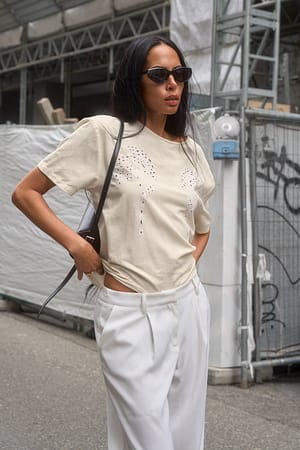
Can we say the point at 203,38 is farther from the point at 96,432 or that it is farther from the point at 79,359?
the point at 96,432

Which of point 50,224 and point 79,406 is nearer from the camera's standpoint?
point 50,224

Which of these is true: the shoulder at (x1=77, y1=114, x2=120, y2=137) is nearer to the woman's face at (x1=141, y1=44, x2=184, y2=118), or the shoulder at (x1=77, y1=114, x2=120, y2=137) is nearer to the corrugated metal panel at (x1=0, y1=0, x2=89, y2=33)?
the woman's face at (x1=141, y1=44, x2=184, y2=118)

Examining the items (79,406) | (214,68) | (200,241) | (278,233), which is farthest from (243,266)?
(200,241)

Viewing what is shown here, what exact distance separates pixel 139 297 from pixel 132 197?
0.33 metres

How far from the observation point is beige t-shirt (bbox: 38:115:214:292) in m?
2.30

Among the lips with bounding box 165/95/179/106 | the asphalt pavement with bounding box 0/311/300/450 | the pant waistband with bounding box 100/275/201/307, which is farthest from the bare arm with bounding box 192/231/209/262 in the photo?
the asphalt pavement with bounding box 0/311/300/450

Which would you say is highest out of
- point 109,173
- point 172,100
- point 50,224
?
point 172,100

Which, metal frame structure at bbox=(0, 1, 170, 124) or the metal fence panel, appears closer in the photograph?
the metal fence panel

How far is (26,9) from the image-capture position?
516 inches

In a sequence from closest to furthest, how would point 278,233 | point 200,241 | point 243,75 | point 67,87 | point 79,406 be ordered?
point 200,241
point 79,406
point 278,233
point 243,75
point 67,87

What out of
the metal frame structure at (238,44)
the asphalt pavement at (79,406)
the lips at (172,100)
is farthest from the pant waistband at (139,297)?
the metal frame structure at (238,44)

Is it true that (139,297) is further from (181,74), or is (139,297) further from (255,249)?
(255,249)

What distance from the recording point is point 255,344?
17.6ft

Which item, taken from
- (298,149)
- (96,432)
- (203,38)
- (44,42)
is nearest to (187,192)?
(96,432)
